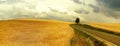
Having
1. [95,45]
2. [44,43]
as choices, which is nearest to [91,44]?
[95,45]

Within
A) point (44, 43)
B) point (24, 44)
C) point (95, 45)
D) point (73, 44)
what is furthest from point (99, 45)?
point (24, 44)

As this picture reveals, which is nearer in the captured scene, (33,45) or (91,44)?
(33,45)

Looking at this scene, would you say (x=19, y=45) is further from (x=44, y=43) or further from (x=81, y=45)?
(x=81, y=45)

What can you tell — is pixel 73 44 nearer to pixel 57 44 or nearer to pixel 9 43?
pixel 57 44

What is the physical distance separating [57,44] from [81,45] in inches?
59.9

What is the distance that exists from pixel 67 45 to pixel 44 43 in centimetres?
143

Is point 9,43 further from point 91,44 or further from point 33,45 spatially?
point 91,44

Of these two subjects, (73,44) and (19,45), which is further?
(73,44)

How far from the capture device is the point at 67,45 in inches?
692

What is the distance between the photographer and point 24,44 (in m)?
16.7

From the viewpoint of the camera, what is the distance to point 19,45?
639 inches

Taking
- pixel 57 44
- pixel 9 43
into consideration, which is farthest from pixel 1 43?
pixel 57 44

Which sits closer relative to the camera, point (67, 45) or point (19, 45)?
point (19, 45)

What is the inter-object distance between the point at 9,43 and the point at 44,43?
2.09m
